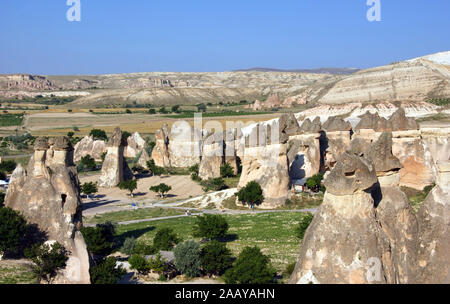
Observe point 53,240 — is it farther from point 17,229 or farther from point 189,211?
point 189,211

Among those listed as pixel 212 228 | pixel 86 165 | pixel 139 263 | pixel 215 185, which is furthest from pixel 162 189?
pixel 139 263

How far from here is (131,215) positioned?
29391 millimetres

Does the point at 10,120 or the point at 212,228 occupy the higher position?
the point at 10,120

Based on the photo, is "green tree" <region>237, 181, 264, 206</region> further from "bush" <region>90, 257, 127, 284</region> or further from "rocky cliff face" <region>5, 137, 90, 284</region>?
"bush" <region>90, 257, 127, 284</region>

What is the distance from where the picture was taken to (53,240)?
14562mm

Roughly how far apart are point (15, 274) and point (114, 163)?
24.6 meters

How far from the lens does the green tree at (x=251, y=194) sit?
94.8 ft

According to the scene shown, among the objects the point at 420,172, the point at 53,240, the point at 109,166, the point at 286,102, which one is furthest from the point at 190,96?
the point at 53,240

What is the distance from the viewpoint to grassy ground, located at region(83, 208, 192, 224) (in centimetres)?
2788

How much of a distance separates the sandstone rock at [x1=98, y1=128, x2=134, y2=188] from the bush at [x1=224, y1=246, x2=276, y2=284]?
1078 inches

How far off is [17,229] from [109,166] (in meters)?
23.4

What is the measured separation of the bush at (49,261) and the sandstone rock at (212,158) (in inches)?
1044

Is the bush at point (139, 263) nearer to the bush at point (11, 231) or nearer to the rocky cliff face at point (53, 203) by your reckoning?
the rocky cliff face at point (53, 203)

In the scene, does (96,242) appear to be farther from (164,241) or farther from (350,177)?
(350,177)
